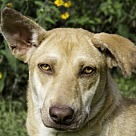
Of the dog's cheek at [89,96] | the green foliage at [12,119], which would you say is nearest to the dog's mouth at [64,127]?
the dog's cheek at [89,96]

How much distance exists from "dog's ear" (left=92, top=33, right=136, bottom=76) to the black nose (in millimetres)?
688

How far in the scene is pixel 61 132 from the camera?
247 inches

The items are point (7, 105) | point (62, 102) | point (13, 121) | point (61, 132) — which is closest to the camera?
point (62, 102)

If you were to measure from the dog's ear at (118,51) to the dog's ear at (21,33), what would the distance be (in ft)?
1.94

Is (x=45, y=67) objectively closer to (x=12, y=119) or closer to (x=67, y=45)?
(x=67, y=45)

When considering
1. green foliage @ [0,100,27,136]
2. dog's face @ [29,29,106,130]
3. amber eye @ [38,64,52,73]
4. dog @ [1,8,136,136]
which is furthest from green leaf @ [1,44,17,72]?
amber eye @ [38,64,52,73]

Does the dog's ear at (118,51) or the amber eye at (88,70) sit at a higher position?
the dog's ear at (118,51)

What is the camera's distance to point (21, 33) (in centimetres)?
648

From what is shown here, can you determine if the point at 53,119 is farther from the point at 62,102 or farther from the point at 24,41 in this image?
the point at 24,41

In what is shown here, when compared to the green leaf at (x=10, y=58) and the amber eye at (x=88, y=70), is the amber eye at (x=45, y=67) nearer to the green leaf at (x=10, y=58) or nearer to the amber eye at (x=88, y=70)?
the amber eye at (x=88, y=70)

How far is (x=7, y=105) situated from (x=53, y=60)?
140 inches

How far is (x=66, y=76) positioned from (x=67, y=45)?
34cm

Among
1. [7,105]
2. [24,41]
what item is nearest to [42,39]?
[24,41]

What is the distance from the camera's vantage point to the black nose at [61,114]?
571 centimetres
